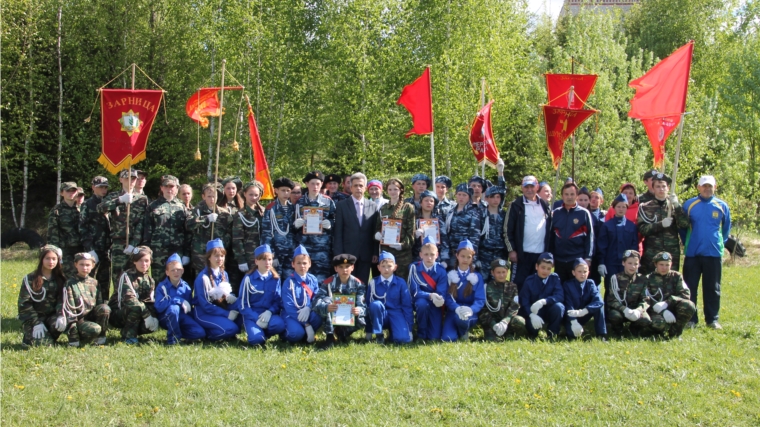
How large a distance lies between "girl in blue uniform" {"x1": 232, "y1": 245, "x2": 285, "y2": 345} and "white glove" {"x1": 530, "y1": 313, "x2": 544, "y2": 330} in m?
3.27

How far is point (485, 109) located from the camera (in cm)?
1024

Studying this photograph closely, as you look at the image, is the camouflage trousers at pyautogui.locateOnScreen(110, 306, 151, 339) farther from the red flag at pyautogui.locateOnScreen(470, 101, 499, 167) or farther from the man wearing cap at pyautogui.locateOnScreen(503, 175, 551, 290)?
the red flag at pyautogui.locateOnScreen(470, 101, 499, 167)

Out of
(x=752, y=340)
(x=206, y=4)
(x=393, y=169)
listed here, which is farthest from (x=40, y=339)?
(x=206, y=4)

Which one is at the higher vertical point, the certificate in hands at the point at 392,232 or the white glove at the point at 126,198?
the white glove at the point at 126,198

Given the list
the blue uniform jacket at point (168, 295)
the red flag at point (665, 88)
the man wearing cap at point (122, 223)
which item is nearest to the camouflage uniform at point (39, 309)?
the blue uniform jacket at point (168, 295)

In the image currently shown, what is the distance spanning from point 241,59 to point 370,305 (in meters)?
14.3

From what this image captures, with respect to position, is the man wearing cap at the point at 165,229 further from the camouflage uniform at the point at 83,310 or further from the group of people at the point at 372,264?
the camouflage uniform at the point at 83,310

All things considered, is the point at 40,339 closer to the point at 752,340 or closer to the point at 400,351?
the point at 400,351

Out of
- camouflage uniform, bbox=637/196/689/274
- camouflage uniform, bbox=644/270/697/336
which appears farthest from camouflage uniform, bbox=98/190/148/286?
camouflage uniform, bbox=637/196/689/274

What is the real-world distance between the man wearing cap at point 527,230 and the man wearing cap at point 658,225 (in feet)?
4.91

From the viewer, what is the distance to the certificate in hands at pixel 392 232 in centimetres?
849

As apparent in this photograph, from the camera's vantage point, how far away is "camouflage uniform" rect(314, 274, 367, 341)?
7.61m

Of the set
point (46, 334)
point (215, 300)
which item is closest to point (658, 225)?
point (215, 300)

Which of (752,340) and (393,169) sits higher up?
(393,169)
